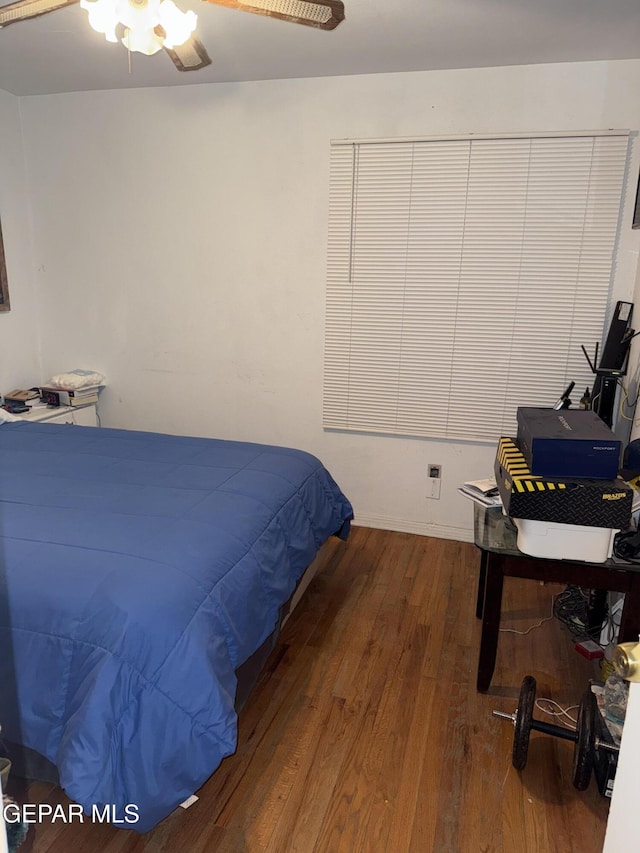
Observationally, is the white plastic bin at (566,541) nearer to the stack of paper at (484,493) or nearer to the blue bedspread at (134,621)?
the stack of paper at (484,493)

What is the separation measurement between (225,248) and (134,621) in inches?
101

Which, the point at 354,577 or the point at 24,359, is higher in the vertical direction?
the point at 24,359

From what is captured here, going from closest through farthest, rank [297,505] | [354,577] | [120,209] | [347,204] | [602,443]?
[602,443] < [297,505] < [354,577] < [347,204] < [120,209]

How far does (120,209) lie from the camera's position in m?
3.69

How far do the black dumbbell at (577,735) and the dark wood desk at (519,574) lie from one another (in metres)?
0.26

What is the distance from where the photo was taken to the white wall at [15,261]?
3676mm

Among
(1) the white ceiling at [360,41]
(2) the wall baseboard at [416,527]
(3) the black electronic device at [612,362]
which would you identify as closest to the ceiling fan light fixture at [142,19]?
(1) the white ceiling at [360,41]

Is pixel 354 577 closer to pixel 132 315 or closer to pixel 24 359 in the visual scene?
pixel 132 315

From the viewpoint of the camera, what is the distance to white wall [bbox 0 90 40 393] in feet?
12.1

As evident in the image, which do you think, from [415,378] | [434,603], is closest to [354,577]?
[434,603]

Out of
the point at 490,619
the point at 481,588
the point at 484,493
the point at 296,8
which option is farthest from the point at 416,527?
the point at 296,8

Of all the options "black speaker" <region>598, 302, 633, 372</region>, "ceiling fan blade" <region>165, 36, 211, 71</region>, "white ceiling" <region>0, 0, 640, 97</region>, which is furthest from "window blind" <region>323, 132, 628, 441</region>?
"ceiling fan blade" <region>165, 36, 211, 71</region>

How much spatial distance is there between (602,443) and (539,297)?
1.50 metres

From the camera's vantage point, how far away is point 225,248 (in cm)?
354
